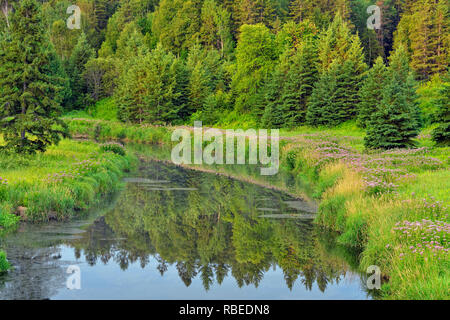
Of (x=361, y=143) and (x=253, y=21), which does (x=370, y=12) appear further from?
(x=361, y=143)

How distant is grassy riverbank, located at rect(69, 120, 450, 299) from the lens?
10430 mm

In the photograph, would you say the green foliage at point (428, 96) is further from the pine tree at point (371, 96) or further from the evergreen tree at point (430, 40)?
the evergreen tree at point (430, 40)

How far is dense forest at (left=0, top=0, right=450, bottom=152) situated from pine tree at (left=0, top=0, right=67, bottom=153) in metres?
0.07

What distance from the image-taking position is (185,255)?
49.2 ft

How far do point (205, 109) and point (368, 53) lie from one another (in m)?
35.9

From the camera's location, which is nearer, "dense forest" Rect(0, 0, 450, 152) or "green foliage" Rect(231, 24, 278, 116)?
"dense forest" Rect(0, 0, 450, 152)

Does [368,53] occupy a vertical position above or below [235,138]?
above

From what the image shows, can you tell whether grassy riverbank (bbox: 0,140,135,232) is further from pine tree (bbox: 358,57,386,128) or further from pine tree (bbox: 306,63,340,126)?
pine tree (bbox: 306,63,340,126)

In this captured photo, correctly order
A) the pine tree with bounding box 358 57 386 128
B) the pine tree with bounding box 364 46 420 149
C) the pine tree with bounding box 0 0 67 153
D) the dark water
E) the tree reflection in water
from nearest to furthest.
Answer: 1. the dark water
2. the tree reflection in water
3. the pine tree with bounding box 0 0 67 153
4. the pine tree with bounding box 364 46 420 149
5. the pine tree with bounding box 358 57 386 128

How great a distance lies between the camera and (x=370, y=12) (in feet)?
301

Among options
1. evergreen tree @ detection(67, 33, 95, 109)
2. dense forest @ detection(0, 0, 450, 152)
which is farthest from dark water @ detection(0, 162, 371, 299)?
evergreen tree @ detection(67, 33, 95, 109)

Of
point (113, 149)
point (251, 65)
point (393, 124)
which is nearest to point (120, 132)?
point (251, 65)

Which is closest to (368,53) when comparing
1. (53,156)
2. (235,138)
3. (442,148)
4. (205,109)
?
(205,109)
